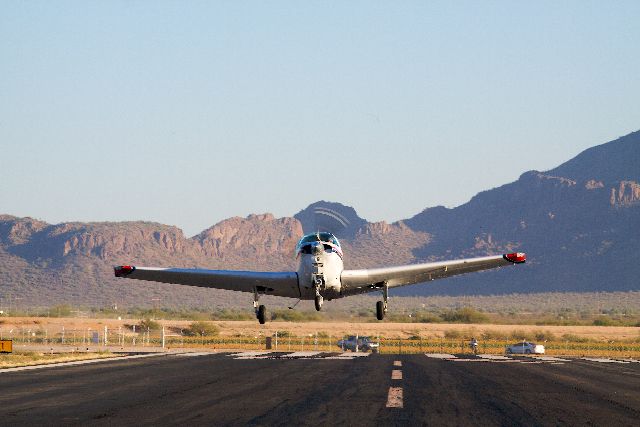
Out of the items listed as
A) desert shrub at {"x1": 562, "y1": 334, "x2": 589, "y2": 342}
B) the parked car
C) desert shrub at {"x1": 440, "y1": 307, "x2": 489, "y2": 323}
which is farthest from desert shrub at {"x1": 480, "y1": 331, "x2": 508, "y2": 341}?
the parked car

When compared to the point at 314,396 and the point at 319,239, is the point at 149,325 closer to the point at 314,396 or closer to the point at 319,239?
the point at 319,239

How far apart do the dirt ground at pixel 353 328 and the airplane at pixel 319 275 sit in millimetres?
67853

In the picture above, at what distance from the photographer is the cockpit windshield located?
43188 mm

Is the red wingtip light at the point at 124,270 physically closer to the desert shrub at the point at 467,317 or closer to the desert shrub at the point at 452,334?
the desert shrub at the point at 452,334

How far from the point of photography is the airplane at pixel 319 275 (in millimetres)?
42594

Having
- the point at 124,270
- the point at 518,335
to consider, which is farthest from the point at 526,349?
the point at 518,335

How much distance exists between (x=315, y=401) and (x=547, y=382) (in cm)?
1110

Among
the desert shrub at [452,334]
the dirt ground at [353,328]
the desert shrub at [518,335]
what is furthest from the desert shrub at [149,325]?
the desert shrub at [518,335]

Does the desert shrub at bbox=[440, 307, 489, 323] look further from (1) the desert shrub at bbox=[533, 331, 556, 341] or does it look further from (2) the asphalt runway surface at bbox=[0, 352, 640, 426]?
(2) the asphalt runway surface at bbox=[0, 352, 640, 426]

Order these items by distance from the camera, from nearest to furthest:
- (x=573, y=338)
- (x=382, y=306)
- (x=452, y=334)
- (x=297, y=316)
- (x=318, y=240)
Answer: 1. (x=318, y=240)
2. (x=382, y=306)
3. (x=573, y=338)
4. (x=452, y=334)
5. (x=297, y=316)

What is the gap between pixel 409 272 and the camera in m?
48.6

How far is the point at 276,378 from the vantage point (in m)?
31.5

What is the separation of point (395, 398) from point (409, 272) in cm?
2505

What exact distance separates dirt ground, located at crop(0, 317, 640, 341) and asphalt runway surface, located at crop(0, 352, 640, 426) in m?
83.0
